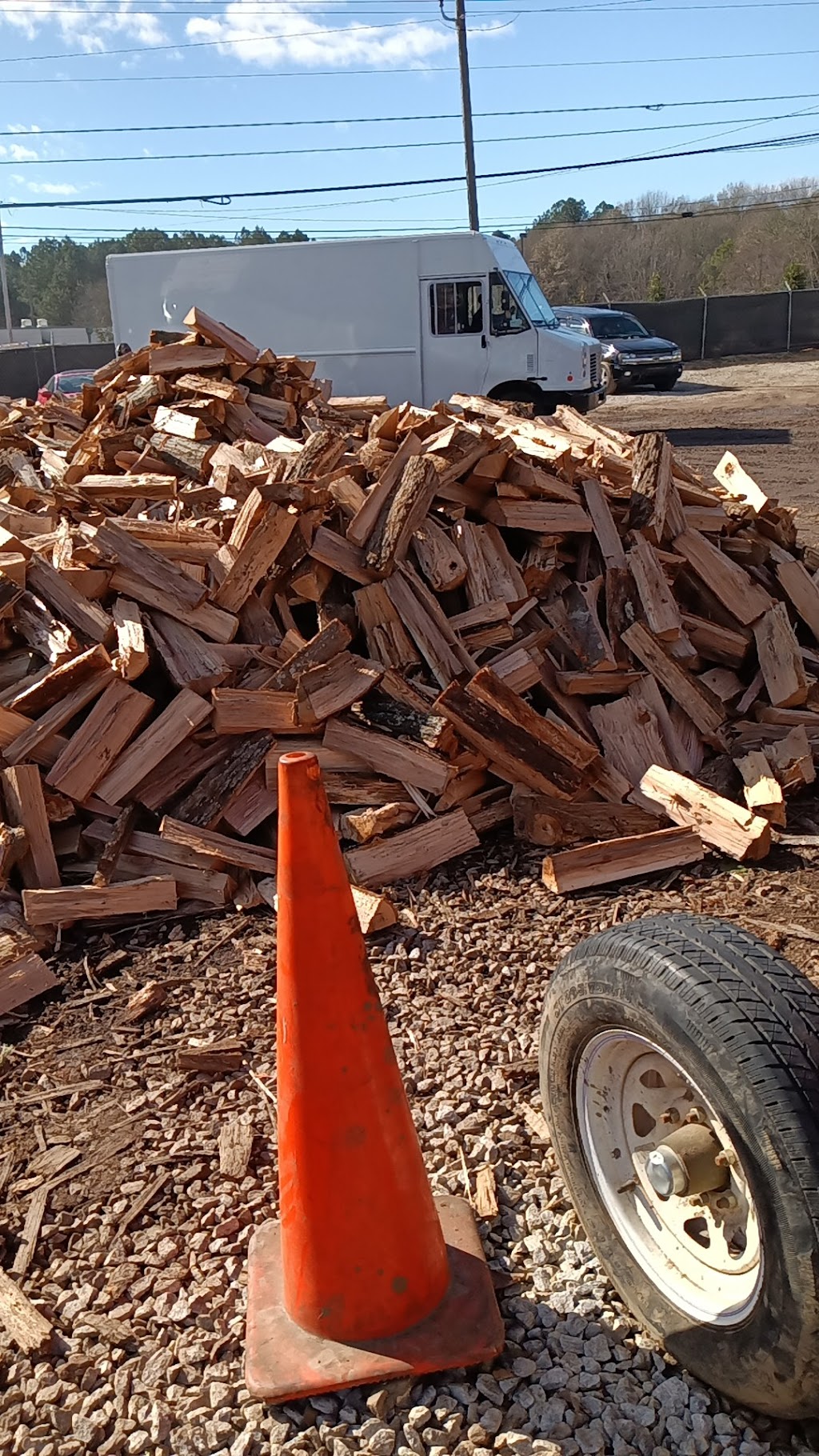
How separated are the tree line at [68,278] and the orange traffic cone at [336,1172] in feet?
250

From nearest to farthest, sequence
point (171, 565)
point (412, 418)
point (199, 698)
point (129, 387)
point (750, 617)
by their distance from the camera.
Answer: point (199, 698) < point (171, 565) < point (750, 617) < point (412, 418) < point (129, 387)

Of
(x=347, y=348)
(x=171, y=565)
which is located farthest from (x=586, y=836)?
(x=347, y=348)

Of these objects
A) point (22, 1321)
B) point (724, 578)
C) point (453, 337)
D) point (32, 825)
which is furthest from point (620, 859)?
point (453, 337)

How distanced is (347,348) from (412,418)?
1163cm

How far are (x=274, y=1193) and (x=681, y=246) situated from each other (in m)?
71.8

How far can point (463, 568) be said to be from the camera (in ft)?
18.2

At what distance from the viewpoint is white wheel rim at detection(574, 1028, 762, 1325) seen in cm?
224

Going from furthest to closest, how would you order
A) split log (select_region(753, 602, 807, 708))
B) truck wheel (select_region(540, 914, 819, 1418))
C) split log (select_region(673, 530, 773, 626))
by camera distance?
split log (select_region(673, 530, 773, 626)), split log (select_region(753, 602, 807, 708)), truck wheel (select_region(540, 914, 819, 1418))

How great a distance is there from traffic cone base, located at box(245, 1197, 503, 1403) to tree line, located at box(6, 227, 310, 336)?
7645 cm

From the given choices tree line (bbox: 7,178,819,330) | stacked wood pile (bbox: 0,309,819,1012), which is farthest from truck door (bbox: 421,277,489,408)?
tree line (bbox: 7,178,819,330)

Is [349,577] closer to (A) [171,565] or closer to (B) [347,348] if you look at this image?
(A) [171,565]

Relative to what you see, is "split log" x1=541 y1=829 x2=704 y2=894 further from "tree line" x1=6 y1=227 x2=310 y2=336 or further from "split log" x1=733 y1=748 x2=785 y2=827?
"tree line" x1=6 y1=227 x2=310 y2=336

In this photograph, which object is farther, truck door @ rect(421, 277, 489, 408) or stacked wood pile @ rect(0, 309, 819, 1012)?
truck door @ rect(421, 277, 489, 408)

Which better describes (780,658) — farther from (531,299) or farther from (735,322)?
(735,322)
